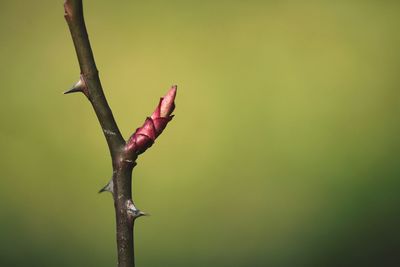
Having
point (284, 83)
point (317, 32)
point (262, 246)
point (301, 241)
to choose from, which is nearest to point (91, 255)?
point (262, 246)

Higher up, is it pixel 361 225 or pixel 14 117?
pixel 14 117

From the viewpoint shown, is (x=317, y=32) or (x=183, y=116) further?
(x=317, y=32)

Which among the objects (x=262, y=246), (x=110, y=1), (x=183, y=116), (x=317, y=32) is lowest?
(x=262, y=246)

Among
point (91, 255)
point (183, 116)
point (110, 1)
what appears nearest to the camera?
point (91, 255)

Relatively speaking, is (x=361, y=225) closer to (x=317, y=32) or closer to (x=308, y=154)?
(x=308, y=154)
